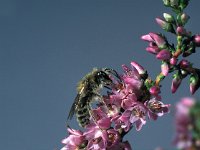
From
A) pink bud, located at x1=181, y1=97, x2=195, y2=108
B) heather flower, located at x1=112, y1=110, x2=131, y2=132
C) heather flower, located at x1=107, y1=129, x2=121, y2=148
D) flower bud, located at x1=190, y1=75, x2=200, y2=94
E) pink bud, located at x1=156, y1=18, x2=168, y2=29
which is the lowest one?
heather flower, located at x1=107, y1=129, x2=121, y2=148

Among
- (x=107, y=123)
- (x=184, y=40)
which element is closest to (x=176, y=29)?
(x=184, y=40)

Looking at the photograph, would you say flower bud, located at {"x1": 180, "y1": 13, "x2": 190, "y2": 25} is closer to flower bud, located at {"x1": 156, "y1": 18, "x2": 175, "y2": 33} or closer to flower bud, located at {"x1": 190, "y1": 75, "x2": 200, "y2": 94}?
flower bud, located at {"x1": 156, "y1": 18, "x2": 175, "y2": 33}

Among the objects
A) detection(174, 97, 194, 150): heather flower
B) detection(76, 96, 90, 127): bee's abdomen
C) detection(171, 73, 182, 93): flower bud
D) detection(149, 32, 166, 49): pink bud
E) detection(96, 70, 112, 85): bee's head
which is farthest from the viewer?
detection(96, 70, 112, 85): bee's head

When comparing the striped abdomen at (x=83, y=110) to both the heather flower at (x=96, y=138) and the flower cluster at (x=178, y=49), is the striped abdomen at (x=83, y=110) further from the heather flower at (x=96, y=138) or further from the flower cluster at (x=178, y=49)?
the flower cluster at (x=178, y=49)

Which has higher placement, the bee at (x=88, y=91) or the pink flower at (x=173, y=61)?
the pink flower at (x=173, y=61)

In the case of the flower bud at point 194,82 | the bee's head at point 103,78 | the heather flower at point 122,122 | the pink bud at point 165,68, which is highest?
the pink bud at point 165,68

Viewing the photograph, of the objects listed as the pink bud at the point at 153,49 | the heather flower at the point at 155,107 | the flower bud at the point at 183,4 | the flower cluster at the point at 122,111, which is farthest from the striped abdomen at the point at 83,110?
the flower bud at the point at 183,4

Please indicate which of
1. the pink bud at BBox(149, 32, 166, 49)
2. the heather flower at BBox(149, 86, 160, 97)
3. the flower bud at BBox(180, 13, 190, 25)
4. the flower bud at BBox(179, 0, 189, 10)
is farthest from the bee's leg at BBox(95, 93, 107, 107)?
the flower bud at BBox(179, 0, 189, 10)

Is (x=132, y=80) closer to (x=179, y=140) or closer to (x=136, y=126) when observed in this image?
(x=136, y=126)
